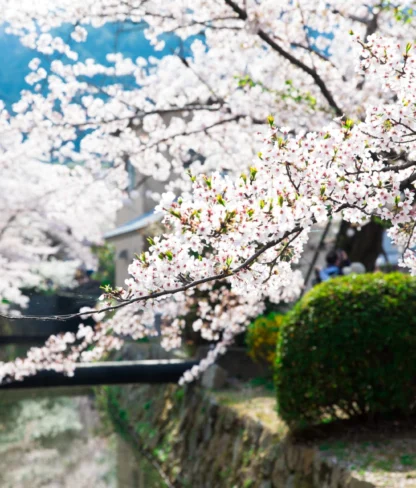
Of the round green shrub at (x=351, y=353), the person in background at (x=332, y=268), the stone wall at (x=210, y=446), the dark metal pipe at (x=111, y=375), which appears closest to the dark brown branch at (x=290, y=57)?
the round green shrub at (x=351, y=353)

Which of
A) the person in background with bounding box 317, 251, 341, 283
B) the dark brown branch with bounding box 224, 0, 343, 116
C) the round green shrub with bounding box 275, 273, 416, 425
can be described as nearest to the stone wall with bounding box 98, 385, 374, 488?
the round green shrub with bounding box 275, 273, 416, 425

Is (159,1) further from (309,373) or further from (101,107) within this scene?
(309,373)

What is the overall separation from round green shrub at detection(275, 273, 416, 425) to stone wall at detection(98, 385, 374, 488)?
1.78 feet

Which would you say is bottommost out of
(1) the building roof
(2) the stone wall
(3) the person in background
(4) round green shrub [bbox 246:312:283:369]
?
(2) the stone wall

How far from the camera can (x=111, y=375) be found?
9781 millimetres

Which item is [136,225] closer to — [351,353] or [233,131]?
[233,131]

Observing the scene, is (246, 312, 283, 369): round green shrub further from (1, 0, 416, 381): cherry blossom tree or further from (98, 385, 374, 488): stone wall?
(98, 385, 374, 488): stone wall

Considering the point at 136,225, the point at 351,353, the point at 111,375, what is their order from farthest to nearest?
the point at 136,225, the point at 111,375, the point at 351,353

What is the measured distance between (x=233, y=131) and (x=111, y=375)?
4087mm

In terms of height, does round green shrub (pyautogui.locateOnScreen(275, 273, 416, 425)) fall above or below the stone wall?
above

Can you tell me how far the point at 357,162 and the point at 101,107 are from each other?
5620mm

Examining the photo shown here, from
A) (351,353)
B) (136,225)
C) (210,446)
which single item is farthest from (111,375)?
(136,225)

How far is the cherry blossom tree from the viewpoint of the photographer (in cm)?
260

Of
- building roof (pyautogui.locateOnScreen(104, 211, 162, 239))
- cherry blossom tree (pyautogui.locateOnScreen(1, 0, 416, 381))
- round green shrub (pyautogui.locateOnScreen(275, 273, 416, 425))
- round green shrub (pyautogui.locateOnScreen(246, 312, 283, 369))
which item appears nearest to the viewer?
cherry blossom tree (pyautogui.locateOnScreen(1, 0, 416, 381))
